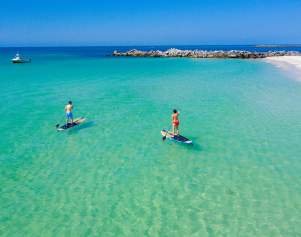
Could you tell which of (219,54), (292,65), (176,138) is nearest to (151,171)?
(176,138)

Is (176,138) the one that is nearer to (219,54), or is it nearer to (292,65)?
(292,65)

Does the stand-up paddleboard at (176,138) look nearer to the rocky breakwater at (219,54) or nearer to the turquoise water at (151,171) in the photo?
the turquoise water at (151,171)

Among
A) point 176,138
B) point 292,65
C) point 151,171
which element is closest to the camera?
point 151,171

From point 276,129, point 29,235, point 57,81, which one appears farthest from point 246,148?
point 57,81

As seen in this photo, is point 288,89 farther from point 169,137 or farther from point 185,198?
point 185,198

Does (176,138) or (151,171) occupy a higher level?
(176,138)

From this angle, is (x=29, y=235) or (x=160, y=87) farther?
(x=160, y=87)

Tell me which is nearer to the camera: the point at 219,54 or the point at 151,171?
the point at 151,171

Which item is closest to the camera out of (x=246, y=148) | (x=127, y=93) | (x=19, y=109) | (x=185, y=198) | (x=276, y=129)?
(x=185, y=198)
